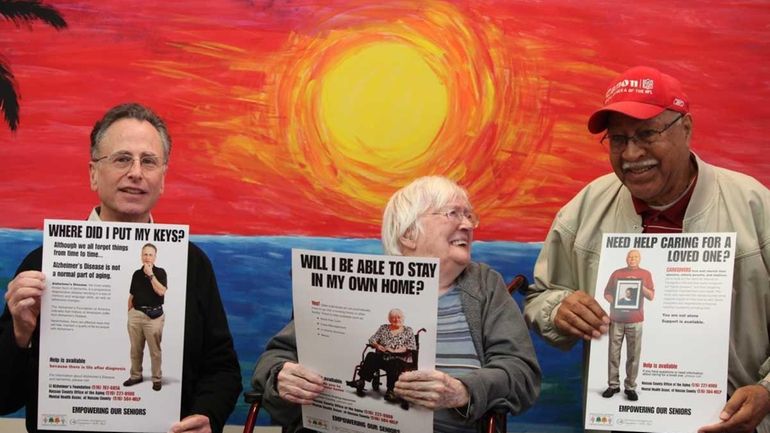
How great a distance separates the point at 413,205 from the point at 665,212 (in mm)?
815

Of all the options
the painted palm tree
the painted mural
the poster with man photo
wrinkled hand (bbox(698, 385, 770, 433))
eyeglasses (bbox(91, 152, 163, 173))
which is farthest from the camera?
the painted palm tree

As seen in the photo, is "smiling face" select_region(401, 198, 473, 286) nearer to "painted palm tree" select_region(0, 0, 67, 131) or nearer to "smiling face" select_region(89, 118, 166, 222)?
"smiling face" select_region(89, 118, 166, 222)

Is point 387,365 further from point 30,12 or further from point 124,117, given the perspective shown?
point 30,12

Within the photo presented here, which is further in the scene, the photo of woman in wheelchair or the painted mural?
the painted mural

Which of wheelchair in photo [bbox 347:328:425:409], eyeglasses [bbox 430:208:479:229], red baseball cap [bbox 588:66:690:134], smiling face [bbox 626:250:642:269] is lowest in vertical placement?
wheelchair in photo [bbox 347:328:425:409]

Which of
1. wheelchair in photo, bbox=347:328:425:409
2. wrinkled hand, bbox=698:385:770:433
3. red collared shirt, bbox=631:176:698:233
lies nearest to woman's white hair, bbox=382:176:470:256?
wheelchair in photo, bbox=347:328:425:409

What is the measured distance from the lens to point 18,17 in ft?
11.7

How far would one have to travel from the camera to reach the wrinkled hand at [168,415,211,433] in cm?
256

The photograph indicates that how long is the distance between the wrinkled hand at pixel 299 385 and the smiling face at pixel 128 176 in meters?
0.71

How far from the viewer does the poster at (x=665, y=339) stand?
2.44m

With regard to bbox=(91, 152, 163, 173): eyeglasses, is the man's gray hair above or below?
above

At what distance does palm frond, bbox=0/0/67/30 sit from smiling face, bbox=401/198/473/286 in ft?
6.08

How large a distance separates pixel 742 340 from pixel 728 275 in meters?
0.31

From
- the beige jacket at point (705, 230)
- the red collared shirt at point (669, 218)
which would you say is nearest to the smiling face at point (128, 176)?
the beige jacket at point (705, 230)
